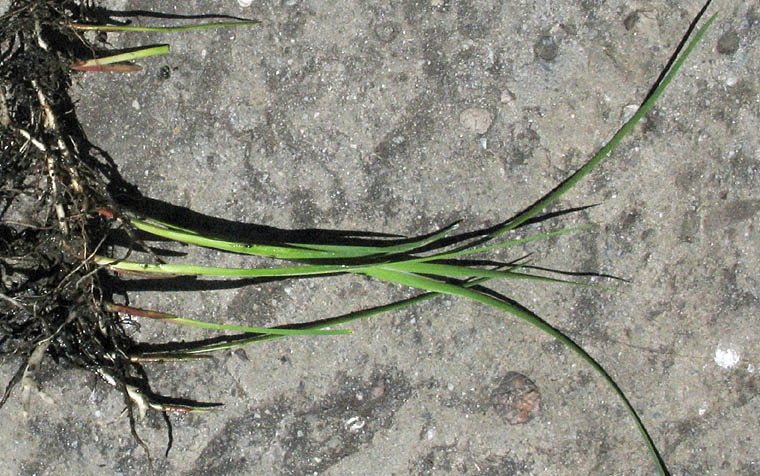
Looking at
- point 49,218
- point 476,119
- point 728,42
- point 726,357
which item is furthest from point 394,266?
point 728,42

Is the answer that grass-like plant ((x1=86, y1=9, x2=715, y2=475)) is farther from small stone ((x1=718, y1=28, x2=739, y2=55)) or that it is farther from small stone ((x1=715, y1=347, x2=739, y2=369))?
small stone ((x1=715, y1=347, x2=739, y2=369))

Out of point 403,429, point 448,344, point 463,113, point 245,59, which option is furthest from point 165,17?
point 403,429

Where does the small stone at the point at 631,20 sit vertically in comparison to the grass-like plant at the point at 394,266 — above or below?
above

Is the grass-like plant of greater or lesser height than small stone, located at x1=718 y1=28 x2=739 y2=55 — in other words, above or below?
below

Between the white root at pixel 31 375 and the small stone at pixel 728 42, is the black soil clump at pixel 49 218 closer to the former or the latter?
the white root at pixel 31 375

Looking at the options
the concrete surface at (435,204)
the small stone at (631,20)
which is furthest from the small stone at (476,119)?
the small stone at (631,20)

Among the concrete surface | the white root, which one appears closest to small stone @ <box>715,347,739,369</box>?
the concrete surface

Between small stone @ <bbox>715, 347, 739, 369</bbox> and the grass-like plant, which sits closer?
the grass-like plant

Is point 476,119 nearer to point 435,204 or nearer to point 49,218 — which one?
point 435,204
